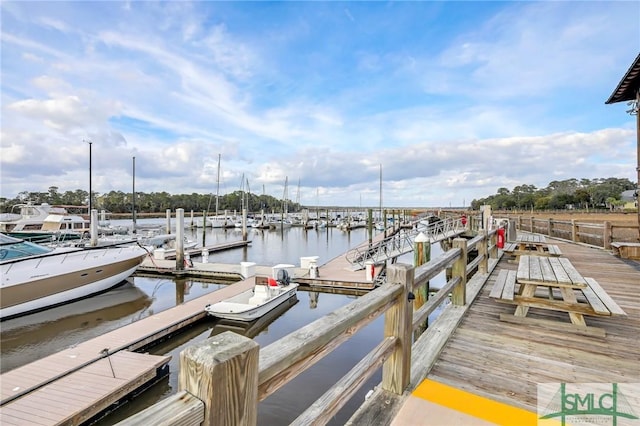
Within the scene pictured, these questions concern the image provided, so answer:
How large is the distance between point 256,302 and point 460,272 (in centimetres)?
632

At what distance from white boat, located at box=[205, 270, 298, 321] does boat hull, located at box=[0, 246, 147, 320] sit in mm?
5534

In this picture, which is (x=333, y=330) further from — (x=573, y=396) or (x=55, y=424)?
(x=55, y=424)

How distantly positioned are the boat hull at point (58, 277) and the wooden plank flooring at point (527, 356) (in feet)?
38.4

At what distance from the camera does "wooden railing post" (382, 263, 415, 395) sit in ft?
6.77

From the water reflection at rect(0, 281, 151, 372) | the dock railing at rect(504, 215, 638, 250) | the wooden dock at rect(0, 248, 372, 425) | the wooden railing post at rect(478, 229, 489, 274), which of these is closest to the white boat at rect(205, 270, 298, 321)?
the wooden dock at rect(0, 248, 372, 425)

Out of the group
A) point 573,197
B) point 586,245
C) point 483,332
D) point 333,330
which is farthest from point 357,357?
point 573,197

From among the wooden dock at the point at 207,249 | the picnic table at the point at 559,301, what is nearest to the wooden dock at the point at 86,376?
the picnic table at the point at 559,301

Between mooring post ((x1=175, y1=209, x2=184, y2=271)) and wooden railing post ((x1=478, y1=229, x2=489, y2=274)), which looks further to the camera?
mooring post ((x1=175, y1=209, x2=184, y2=271))

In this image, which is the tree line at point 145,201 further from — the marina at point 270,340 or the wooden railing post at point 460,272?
the wooden railing post at point 460,272

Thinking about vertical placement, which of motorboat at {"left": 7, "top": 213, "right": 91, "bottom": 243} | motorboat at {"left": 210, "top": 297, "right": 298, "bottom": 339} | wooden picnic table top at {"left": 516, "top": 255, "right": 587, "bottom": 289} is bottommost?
motorboat at {"left": 210, "top": 297, "right": 298, "bottom": 339}

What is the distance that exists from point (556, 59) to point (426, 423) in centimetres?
1369

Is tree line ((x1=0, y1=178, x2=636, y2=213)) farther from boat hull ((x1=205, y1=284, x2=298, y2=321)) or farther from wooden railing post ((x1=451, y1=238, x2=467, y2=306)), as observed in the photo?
wooden railing post ((x1=451, y1=238, x2=467, y2=306))

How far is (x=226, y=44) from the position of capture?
12.0 metres

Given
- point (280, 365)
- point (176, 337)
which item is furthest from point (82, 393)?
point (280, 365)
